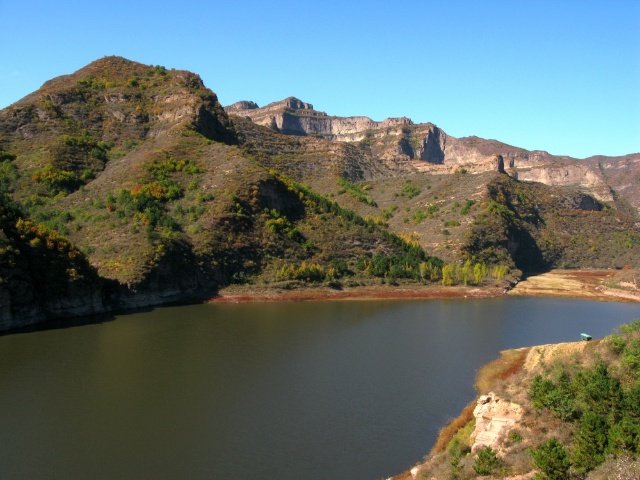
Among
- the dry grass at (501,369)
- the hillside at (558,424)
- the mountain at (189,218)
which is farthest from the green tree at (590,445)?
the mountain at (189,218)

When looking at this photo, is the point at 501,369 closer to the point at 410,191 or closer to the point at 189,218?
the point at 189,218

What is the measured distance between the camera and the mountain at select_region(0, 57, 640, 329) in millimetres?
59594

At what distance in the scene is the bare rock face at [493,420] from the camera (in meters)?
22.5

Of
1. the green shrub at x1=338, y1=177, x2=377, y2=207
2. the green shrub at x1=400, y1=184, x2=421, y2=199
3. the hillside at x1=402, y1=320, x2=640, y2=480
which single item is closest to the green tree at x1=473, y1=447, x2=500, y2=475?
the hillside at x1=402, y1=320, x2=640, y2=480

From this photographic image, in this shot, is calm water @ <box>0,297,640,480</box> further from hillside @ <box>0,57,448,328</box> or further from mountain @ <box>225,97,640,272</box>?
mountain @ <box>225,97,640,272</box>

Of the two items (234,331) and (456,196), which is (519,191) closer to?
(456,196)

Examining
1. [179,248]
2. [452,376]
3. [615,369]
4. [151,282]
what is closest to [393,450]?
[615,369]

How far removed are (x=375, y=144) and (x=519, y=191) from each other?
7632 cm

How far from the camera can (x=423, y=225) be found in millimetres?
105938

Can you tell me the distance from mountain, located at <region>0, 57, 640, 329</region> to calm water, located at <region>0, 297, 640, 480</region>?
412 inches

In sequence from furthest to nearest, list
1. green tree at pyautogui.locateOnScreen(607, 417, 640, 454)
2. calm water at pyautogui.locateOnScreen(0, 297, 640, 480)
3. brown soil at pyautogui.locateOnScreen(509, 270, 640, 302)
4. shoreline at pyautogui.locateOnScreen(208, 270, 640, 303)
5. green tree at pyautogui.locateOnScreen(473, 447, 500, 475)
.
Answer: brown soil at pyautogui.locateOnScreen(509, 270, 640, 302) → shoreline at pyautogui.locateOnScreen(208, 270, 640, 303) → calm water at pyautogui.locateOnScreen(0, 297, 640, 480) → green tree at pyautogui.locateOnScreen(473, 447, 500, 475) → green tree at pyautogui.locateOnScreen(607, 417, 640, 454)

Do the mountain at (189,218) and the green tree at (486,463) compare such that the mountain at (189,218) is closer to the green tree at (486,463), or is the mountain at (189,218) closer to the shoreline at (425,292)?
the shoreline at (425,292)

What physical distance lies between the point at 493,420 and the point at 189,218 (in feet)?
192

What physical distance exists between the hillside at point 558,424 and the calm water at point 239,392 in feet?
8.35
